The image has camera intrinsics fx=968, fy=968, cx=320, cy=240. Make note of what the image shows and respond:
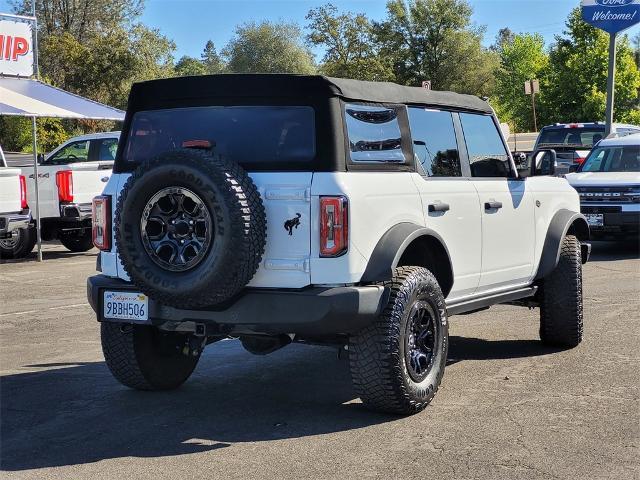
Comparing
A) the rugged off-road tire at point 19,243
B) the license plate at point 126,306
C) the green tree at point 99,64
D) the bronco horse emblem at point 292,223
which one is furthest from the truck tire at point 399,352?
the green tree at point 99,64

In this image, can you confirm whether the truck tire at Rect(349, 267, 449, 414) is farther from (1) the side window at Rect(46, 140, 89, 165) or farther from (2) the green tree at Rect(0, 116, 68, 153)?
(2) the green tree at Rect(0, 116, 68, 153)

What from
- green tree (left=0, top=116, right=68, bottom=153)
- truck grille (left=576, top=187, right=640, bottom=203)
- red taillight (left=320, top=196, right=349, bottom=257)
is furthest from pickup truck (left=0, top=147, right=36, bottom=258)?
green tree (left=0, top=116, right=68, bottom=153)

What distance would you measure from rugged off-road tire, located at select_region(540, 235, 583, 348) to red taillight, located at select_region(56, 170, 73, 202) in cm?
967

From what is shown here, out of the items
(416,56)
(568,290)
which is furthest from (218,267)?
(416,56)

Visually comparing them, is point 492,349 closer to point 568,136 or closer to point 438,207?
point 438,207

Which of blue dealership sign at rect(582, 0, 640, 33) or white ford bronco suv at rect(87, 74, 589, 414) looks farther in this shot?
blue dealership sign at rect(582, 0, 640, 33)

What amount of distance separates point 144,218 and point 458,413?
2.16 m

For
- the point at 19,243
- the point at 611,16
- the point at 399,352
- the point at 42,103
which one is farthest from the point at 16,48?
the point at 611,16

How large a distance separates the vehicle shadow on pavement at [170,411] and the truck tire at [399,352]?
0.66 ft

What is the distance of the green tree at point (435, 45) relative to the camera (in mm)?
65875

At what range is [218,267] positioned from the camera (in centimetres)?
518

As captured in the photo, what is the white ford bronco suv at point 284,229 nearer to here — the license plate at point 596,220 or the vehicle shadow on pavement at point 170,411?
the vehicle shadow on pavement at point 170,411

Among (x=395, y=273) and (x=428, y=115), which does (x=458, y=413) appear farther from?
(x=428, y=115)

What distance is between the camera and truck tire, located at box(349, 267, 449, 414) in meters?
5.44
